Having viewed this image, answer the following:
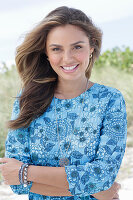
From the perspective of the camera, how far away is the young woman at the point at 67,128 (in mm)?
2074

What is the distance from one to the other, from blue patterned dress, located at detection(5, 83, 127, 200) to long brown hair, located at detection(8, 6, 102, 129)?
0.08 meters

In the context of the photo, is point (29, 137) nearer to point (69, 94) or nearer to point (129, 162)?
point (69, 94)

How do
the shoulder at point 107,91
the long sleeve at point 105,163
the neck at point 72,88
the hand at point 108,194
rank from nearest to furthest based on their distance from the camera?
the long sleeve at point 105,163, the hand at point 108,194, the shoulder at point 107,91, the neck at point 72,88

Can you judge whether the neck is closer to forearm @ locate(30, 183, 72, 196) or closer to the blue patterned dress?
the blue patterned dress

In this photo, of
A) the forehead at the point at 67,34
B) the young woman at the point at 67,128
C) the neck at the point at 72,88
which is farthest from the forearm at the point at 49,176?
the forehead at the point at 67,34

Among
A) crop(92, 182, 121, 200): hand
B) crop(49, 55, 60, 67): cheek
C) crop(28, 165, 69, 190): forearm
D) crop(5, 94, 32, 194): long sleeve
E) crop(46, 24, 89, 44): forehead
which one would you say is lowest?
crop(92, 182, 121, 200): hand

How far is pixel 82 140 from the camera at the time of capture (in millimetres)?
2207

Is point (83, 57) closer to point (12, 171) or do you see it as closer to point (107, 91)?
point (107, 91)

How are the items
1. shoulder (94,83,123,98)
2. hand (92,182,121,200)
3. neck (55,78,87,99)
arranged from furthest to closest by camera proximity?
neck (55,78,87,99) < shoulder (94,83,123,98) < hand (92,182,121,200)

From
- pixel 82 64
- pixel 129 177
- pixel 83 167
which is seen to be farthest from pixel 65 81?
pixel 129 177

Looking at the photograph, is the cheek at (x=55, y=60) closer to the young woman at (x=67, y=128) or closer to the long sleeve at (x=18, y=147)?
the young woman at (x=67, y=128)

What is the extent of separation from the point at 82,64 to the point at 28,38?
512 mm

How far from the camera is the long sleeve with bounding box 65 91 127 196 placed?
6.67ft

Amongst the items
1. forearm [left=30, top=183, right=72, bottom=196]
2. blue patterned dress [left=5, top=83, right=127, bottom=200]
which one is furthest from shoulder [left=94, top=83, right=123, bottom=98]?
forearm [left=30, top=183, right=72, bottom=196]
